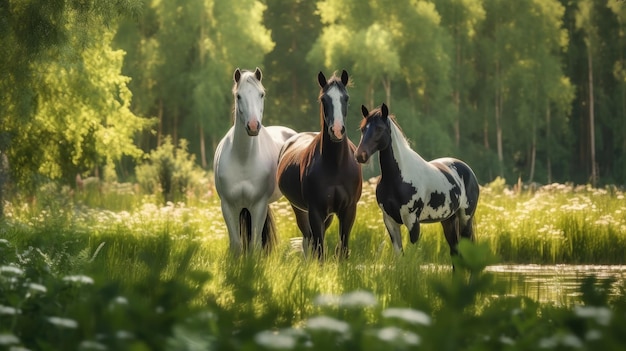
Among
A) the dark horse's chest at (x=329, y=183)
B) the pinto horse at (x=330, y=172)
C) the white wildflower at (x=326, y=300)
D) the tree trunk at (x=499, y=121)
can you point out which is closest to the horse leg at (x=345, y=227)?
the pinto horse at (x=330, y=172)

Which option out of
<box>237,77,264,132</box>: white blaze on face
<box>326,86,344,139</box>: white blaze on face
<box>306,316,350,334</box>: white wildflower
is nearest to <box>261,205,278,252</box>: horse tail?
<box>237,77,264,132</box>: white blaze on face

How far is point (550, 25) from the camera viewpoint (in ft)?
158

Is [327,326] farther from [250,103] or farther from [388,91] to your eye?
[388,91]

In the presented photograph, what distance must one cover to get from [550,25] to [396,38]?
6.78 meters

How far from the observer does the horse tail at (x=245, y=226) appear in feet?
34.3

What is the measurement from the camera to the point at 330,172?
32.0 ft

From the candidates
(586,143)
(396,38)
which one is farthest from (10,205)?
(586,143)

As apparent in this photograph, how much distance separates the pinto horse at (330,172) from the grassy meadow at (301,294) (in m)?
0.51

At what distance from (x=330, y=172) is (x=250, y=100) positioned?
92 cm

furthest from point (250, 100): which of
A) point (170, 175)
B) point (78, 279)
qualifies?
point (170, 175)

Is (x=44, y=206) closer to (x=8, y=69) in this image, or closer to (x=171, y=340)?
(x=8, y=69)

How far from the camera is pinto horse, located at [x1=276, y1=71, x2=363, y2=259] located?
9.41m

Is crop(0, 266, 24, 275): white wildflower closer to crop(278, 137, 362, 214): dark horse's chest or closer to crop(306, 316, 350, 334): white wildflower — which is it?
crop(306, 316, 350, 334): white wildflower

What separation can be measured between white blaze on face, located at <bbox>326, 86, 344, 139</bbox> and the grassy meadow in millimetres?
1053
